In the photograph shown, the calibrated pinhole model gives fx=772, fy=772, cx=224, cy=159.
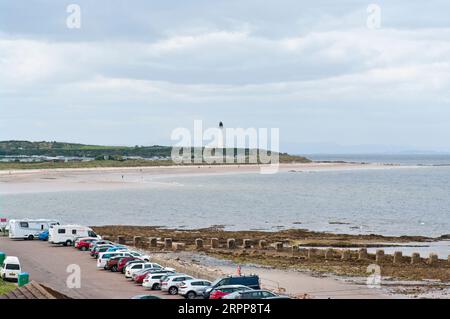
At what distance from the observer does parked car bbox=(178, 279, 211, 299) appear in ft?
103

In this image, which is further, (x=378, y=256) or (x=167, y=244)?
(x=167, y=244)

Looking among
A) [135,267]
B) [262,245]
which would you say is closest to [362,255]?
[262,245]

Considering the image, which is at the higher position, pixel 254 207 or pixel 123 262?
pixel 123 262

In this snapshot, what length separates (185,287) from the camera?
3166cm

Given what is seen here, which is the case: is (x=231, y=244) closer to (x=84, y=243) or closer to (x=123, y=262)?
(x=84, y=243)

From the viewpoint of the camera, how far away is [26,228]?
55625mm

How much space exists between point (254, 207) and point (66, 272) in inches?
2531

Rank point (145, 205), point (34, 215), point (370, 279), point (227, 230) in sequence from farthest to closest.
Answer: point (145, 205) → point (34, 215) → point (227, 230) → point (370, 279)

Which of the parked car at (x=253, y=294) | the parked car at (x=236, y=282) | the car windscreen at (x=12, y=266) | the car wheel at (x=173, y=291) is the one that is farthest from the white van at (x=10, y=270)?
the parked car at (x=253, y=294)

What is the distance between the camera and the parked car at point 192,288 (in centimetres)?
3150

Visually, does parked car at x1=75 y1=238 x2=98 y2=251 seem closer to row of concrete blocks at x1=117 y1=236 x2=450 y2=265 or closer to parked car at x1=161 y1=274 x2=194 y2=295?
row of concrete blocks at x1=117 y1=236 x2=450 y2=265
